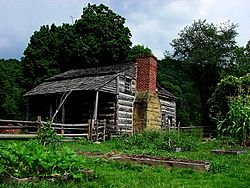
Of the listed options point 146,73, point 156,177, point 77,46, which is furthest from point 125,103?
point 156,177

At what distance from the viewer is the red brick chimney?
83.6 feet

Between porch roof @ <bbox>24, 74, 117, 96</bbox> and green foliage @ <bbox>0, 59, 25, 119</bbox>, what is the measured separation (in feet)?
32.2

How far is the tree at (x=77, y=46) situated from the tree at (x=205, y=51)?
8.02m

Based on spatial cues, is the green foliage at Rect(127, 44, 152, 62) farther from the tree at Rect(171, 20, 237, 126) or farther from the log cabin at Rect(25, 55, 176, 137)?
the log cabin at Rect(25, 55, 176, 137)

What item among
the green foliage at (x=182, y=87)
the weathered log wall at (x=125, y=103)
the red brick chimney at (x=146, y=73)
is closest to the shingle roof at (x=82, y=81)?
the red brick chimney at (x=146, y=73)

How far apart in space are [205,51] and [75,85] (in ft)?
72.0

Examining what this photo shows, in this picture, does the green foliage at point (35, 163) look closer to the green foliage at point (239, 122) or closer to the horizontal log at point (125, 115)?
the green foliage at point (239, 122)

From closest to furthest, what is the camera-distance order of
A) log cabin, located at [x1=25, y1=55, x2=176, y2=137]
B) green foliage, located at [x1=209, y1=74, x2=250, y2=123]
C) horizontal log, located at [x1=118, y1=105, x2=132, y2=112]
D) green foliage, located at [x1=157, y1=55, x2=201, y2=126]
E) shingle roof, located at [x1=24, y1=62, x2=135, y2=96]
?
shingle roof, located at [x1=24, y1=62, x2=135, y2=96]
log cabin, located at [x1=25, y1=55, x2=176, y2=137]
horizontal log, located at [x1=118, y1=105, x2=132, y2=112]
green foliage, located at [x1=209, y1=74, x2=250, y2=123]
green foliage, located at [x1=157, y1=55, x2=201, y2=126]

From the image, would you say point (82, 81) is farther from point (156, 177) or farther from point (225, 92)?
point (156, 177)

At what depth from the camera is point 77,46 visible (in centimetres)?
3747

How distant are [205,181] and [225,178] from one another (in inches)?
21.1

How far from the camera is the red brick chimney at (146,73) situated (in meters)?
25.5

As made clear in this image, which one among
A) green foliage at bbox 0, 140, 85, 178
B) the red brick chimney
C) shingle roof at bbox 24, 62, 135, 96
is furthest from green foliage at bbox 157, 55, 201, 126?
green foliage at bbox 0, 140, 85, 178

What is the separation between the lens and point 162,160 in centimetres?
876
